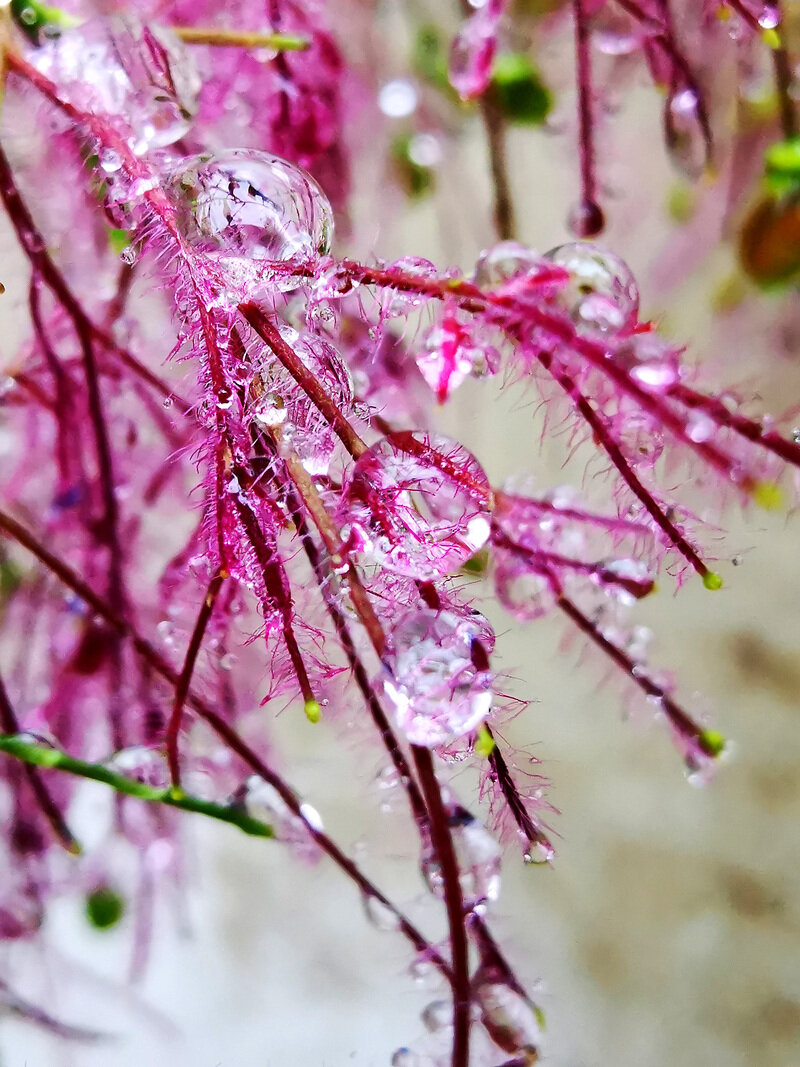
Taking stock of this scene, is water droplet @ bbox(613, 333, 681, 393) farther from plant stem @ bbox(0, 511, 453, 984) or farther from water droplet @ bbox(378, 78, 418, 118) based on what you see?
water droplet @ bbox(378, 78, 418, 118)

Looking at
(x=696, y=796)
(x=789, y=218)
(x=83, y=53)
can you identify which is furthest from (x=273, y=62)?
(x=696, y=796)

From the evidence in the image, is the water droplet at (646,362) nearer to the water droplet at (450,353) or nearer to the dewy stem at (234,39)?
the water droplet at (450,353)

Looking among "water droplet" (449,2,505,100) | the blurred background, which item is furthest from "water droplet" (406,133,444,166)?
"water droplet" (449,2,505,100)

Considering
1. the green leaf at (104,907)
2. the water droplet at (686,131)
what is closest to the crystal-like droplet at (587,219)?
the water droplet at (686,131)

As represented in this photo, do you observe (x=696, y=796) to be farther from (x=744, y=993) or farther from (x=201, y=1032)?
(x=201, y=1032)

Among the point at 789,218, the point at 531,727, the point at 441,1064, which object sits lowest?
the point at 441,1064
